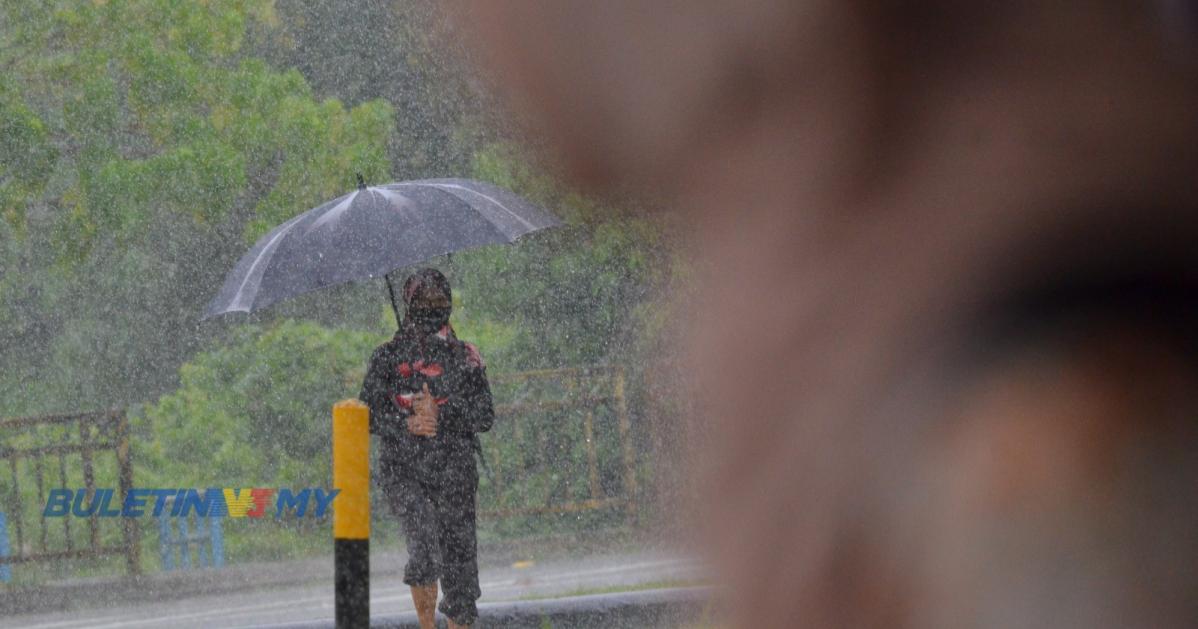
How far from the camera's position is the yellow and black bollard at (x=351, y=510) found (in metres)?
3.64

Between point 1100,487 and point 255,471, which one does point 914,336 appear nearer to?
point 1100,487

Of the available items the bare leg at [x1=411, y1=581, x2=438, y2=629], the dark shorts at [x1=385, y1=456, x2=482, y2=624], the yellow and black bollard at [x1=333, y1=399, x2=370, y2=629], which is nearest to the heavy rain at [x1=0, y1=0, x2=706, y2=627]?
the bare leg at [x1=411, y1=581, x2=438, y2=629]

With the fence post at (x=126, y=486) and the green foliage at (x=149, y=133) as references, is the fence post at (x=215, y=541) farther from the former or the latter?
the green foliage at (x=149, y=133)

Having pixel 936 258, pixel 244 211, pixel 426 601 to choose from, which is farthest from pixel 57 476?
pixel 936 258

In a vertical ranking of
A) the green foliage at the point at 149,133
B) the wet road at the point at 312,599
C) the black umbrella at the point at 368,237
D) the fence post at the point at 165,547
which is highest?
the green foliage at the point at 149,133

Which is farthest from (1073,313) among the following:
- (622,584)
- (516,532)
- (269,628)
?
(516,532)

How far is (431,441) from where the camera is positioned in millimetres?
6719

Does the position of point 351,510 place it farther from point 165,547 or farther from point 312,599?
point 165,547

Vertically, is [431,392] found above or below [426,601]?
above

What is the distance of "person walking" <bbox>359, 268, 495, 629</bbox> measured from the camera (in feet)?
22.0

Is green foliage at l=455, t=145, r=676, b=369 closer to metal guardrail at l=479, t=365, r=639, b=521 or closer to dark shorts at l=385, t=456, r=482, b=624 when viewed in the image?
metal guardrail at l=479, t=365, r=639, b=521

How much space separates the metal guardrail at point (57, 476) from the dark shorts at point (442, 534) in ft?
21.7

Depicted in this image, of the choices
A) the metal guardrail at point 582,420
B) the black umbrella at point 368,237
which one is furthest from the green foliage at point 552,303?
the black umbrella at point 368,237

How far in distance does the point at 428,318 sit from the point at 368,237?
0.58m
